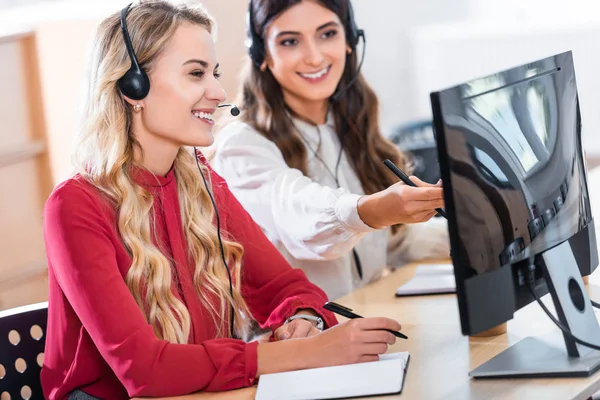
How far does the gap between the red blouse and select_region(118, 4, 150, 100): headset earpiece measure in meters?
0.15

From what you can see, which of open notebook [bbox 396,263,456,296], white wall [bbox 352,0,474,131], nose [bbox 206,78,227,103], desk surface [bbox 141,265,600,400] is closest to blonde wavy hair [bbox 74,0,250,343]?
nose [bbox 206,78,227,103]

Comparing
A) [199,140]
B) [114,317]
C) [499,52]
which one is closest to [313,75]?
[199,140]

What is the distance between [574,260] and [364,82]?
1075 millimetres

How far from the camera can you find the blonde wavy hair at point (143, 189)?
155cm

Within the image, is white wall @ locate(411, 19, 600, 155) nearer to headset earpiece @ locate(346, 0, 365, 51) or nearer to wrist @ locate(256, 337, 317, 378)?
headset earpiece @ locate(346, 0, 365, 51)

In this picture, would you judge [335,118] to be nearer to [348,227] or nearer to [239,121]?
[239,121]

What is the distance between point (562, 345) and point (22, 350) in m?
0.90

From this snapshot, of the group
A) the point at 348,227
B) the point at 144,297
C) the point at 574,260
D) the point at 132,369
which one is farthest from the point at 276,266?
the point at 574,260

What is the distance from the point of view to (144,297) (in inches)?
60.9

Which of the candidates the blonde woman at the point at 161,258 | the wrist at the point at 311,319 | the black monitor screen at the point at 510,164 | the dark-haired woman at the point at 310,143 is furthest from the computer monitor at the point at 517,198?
the dark-haired woman at the point at 310,143

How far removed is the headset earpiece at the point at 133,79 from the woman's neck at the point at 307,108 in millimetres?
700

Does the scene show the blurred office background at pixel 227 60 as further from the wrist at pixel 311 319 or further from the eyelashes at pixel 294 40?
the wrist at pixel 311 319

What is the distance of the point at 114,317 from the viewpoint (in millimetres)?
1417

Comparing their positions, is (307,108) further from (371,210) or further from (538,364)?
(538,364)
